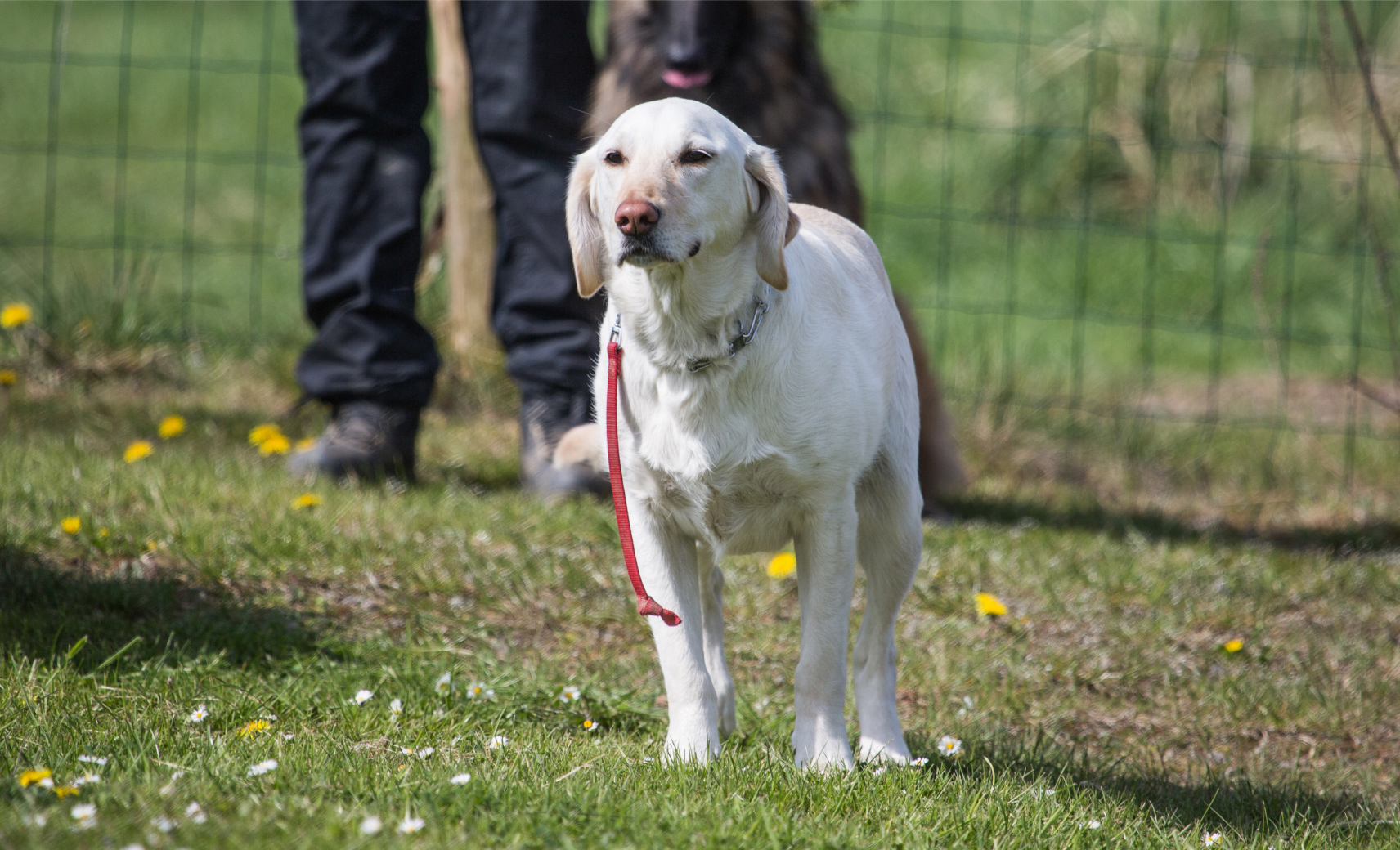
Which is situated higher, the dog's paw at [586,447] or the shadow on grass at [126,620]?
the dog's paw at [586,447]

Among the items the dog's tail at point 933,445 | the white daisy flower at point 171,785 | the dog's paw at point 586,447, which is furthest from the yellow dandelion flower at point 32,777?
the dog's tail at point 933,445

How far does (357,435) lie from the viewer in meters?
3.64

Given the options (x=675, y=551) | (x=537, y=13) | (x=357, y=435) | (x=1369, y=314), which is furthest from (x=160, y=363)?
(x=1369, y=314)

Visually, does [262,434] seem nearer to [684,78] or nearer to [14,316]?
[14,316]

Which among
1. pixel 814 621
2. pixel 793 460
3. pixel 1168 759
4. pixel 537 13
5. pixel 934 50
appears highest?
pixel 934 50

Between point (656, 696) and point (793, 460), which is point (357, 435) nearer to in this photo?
point (656, 696)

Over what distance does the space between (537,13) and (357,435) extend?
1.26 metres

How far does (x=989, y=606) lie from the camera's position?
2.97 metres

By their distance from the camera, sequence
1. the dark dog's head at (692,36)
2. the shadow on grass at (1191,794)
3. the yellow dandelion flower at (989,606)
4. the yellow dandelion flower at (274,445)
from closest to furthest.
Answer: the shadow on grass at (1191,794)
the yellow dandelion flower at (989,606)
the dark dog's head at (692,36)
the yellow dandelion flower at (274,445)

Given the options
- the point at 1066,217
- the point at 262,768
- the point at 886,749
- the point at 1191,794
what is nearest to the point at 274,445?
the point at 262,768

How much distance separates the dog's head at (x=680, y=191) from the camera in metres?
1.91

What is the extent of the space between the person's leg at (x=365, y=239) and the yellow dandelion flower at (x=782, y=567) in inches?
45.8

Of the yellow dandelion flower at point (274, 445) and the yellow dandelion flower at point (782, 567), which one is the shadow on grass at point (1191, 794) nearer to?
the yellow dandelion flower at point (782, 567)

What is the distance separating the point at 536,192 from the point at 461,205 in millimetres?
1315
